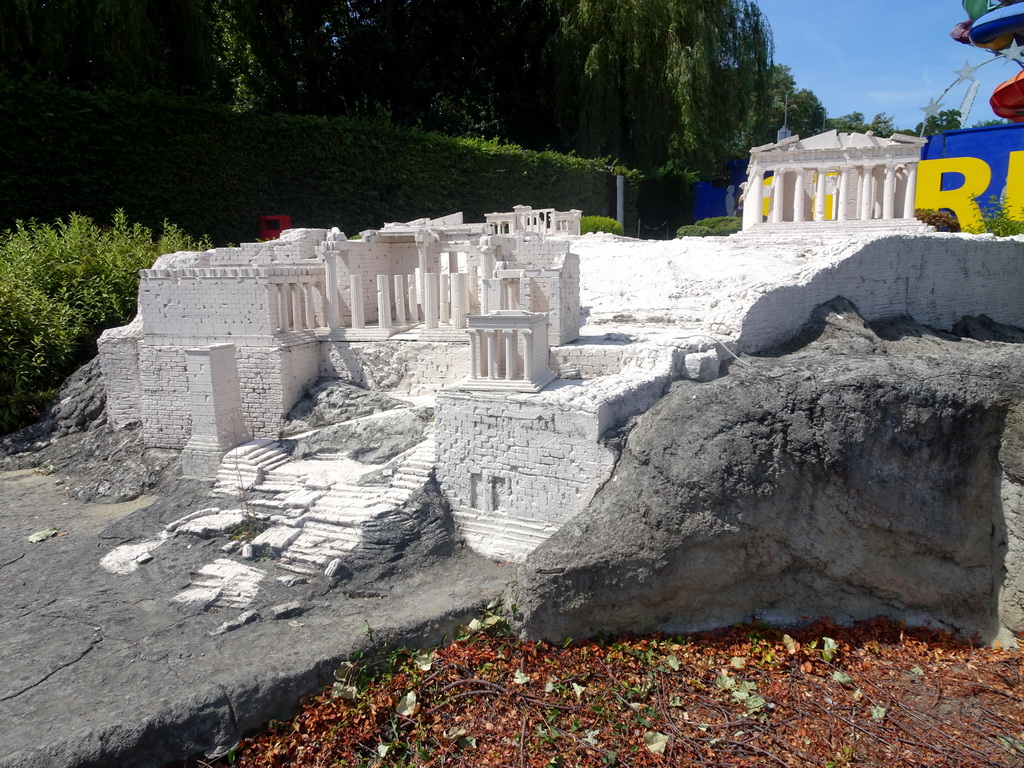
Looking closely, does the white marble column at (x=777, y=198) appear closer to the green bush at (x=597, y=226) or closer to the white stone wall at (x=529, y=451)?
the green bush at (x=597, y=226)

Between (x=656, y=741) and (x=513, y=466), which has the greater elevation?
(x=513, y=466)

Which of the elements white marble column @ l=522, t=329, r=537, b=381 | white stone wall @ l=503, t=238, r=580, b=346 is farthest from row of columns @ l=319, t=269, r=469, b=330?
white marble column @ l=522, t=329, r=537, b=381

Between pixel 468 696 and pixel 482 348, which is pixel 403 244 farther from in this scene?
pixel 468 696

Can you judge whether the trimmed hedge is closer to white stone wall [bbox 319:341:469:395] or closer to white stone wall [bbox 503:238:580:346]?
white stone wall [bbox 319:341:469:395]

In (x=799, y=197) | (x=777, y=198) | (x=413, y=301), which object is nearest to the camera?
(x=413, y=301)

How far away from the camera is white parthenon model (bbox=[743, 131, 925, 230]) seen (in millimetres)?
15086

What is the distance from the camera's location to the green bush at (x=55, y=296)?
40.7 ft

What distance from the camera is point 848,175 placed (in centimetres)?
1644

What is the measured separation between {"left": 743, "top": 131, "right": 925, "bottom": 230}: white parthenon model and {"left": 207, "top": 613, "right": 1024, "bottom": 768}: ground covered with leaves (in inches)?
425

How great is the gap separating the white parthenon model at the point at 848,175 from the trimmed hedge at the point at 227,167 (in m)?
8.39

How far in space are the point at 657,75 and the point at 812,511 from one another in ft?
66.5

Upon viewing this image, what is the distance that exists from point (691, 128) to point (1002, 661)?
65.6 ft

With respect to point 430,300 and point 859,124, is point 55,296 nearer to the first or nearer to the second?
point 430,300

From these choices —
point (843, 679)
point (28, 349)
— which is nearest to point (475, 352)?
point (843, 679)
